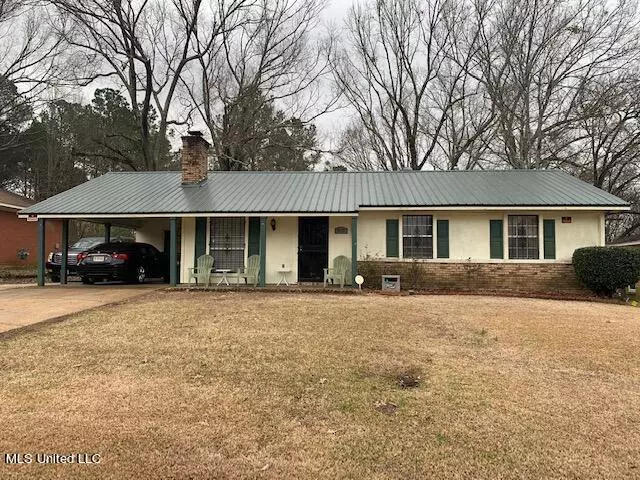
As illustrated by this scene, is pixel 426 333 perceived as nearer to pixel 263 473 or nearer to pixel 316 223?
pixel 263 473

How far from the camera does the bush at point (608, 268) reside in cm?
1117

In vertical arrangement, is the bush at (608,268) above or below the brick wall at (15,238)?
below

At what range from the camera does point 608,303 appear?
429 inches

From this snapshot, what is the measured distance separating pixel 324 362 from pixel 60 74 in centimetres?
2521

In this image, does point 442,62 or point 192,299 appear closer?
point 192,299

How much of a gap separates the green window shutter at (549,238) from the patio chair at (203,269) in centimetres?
989

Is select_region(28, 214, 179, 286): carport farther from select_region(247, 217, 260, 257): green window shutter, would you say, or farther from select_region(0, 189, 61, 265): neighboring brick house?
select_region(0, 189, 61, 265): neighboring brick house

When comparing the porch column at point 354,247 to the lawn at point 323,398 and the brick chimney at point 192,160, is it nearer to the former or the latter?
the lawn at point 323,398

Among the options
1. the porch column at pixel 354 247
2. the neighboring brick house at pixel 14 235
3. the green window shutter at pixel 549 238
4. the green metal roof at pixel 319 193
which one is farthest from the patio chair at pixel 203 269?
the neighboring brick house at pixel 14 235

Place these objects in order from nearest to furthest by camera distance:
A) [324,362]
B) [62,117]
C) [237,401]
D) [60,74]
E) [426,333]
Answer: [237,401] < [324,362] < [426,333] < [60,74] < [62,117]

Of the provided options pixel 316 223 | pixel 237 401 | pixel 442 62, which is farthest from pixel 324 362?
pixel 442 62

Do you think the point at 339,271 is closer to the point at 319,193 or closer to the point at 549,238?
the point at 319,193

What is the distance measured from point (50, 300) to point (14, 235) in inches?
564

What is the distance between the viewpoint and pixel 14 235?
20.9m
